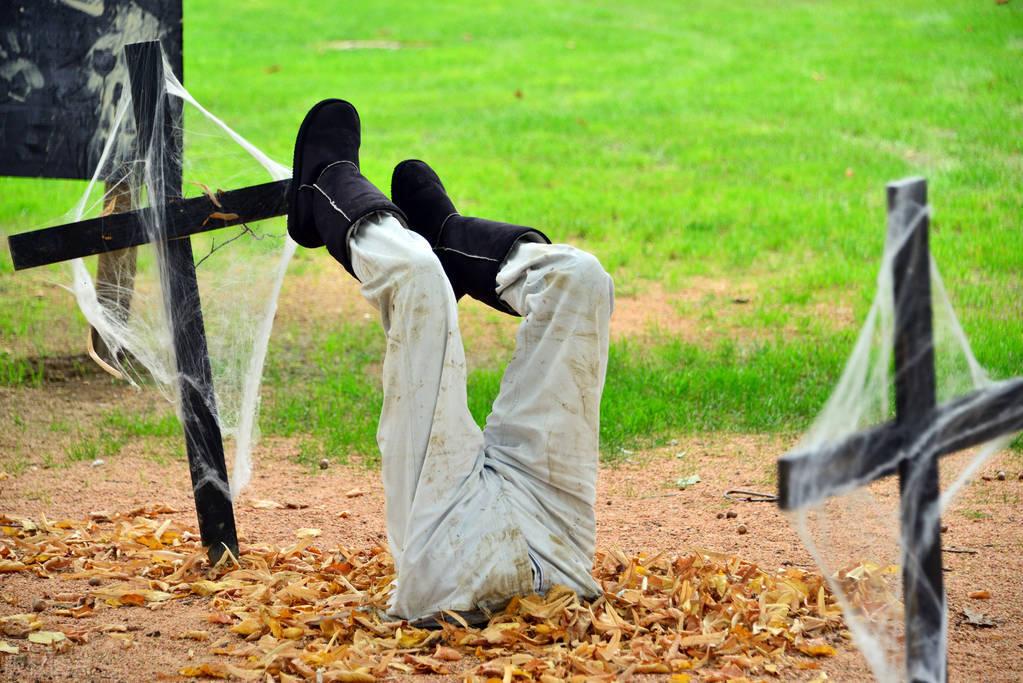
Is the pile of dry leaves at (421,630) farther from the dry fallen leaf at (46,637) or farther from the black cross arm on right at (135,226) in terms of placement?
the black cross arm on right at (135,226)

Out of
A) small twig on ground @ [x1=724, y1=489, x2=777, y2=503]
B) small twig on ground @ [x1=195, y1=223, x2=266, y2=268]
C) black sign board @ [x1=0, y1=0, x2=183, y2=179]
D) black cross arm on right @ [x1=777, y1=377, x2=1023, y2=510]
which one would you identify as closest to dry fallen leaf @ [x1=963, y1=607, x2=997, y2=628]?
small twig on ground @ [x1=724, y1=489, x2=777, y2=503]

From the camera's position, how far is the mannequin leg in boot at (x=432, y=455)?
11.1 ft

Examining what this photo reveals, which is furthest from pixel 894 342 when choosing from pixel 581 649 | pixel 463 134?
pixel 463 134

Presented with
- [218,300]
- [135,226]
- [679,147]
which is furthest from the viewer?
[679,147]

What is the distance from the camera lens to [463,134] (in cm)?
1241

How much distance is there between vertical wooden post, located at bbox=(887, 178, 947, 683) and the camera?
2.46m

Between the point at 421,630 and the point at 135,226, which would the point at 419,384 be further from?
the point at 135,226

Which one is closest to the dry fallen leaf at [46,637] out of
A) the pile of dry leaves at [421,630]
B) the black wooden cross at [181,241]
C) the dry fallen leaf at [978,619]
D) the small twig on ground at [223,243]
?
the pile of dry leaves at [421,630]

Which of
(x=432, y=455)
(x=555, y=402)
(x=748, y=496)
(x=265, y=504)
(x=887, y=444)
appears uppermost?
(x=887, y=444)

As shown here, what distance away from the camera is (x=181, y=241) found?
4.10 meters

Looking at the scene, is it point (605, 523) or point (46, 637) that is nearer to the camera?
point (46, 637)

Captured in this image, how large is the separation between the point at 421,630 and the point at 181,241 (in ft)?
5.21

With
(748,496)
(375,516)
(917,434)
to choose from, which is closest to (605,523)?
(748,496)

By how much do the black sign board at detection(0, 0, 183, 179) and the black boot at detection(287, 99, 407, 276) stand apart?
2.51m
